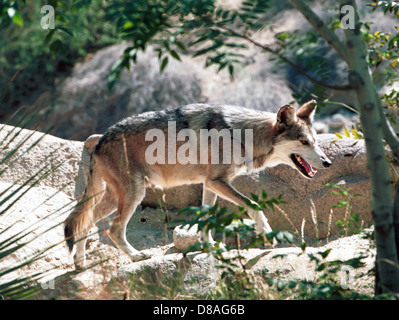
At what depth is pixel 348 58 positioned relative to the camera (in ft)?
10.3

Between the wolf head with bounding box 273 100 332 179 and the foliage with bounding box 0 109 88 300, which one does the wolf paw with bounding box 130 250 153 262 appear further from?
the wolf head with bounding box 273 100 332 179

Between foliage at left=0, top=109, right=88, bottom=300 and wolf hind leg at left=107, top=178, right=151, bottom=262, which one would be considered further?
wolf hind leg at left=107, top=178, right=151, bottom=262

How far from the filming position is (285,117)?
5719 millimetres

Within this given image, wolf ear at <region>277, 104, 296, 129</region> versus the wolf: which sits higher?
wolf ear at <region>277, 104, 296, 129</region>

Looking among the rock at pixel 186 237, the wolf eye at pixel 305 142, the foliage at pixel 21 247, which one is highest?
the wolf eye at pixel 305 142

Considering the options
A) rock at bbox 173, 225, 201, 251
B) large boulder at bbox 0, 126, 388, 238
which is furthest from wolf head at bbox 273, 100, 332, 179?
rock at bbox 173, 225, 201, 251

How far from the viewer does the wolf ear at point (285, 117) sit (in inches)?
223

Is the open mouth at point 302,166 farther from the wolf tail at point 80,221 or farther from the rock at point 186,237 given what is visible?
the wolf tail at point 80,221

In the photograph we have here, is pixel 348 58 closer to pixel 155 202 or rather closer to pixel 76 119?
pixel 155 202

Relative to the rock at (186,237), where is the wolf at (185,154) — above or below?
above

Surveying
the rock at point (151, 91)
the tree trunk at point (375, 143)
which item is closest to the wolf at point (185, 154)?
the tree trunk at point (375, 143)

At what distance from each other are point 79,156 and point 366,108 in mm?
4879

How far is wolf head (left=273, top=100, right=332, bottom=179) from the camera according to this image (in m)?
5.64

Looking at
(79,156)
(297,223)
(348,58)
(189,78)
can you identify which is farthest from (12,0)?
(189,78)
